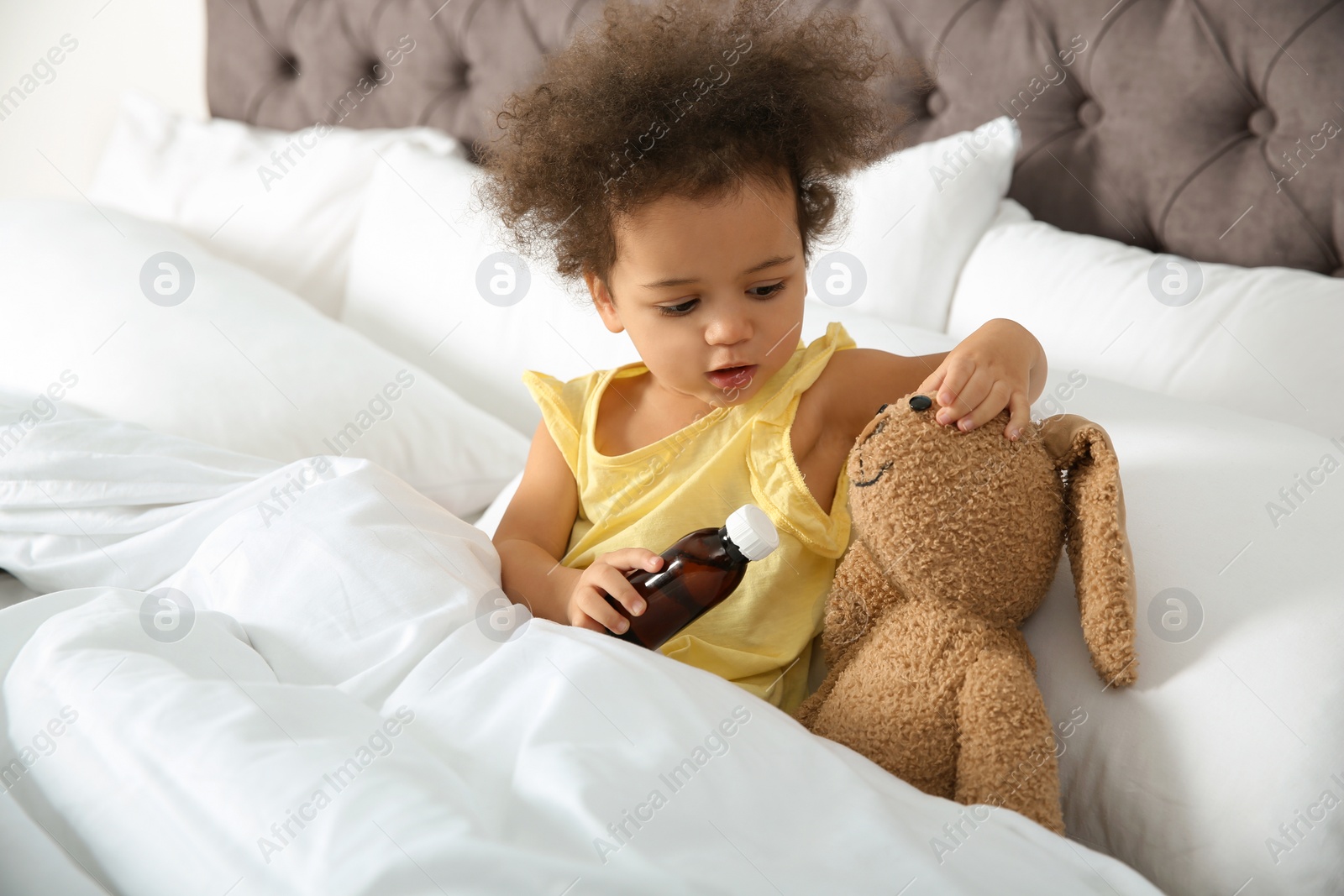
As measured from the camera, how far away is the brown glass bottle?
72 cm

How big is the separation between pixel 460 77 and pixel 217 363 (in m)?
0.80

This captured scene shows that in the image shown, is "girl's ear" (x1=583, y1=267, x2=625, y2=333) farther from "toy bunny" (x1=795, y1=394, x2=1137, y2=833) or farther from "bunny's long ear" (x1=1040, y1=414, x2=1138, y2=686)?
"bunny's long ear" (x1=1040, y1=414, x2=1138, y2=686)

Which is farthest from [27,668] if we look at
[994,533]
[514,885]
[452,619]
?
[994,533]

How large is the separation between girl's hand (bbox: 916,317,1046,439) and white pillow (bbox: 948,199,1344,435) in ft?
0.78

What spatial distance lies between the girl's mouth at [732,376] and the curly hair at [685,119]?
130mm

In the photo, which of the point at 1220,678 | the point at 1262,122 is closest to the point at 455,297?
the point at 1262,122

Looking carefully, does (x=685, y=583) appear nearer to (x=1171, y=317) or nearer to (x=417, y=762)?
(x=417, y=762)

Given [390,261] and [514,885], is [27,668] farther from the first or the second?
[390,261]

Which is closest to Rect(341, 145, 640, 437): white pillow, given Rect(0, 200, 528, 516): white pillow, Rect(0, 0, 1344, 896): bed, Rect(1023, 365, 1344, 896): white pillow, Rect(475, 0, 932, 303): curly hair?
Rect(0, 0, 1344, 896): bed

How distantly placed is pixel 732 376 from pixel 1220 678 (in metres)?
0.40

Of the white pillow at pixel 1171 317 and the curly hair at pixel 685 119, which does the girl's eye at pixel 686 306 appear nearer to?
the curly hair at pixel 685 119

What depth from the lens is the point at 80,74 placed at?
2.35 m

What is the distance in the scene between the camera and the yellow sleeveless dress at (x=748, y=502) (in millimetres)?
832

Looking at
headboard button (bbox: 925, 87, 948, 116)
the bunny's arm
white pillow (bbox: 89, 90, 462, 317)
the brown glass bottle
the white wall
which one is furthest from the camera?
the white wall
